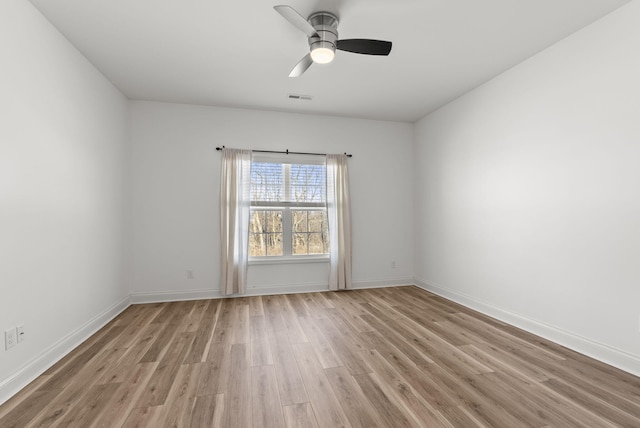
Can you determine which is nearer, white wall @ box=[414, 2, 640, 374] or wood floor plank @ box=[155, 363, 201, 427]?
wood floor plank @ box=[155, 363, 201, 427]

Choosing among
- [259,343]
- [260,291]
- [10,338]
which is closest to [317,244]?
[260,291]

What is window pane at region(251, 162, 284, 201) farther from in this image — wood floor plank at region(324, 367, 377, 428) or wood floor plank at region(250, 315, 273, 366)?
wood floor plank at region(324, 367, 377, 428)

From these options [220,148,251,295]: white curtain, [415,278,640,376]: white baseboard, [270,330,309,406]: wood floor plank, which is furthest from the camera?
[220,148,251,295]: white curtain

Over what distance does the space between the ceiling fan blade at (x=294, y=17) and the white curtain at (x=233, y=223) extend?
2.34 metres

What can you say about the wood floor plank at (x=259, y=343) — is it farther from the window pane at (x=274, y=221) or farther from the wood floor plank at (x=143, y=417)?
the window pane at (x=274, y=221)

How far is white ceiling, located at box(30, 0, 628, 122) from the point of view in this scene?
2.23 m

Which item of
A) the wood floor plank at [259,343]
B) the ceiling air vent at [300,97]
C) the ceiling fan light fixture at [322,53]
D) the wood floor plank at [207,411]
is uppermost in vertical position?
the ceiling air vent at [300,97]

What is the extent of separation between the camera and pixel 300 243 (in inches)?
179

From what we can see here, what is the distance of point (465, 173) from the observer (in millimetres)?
3824

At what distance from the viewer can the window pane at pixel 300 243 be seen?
453cm

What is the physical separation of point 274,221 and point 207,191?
3.40 ft

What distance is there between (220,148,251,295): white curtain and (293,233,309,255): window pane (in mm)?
735

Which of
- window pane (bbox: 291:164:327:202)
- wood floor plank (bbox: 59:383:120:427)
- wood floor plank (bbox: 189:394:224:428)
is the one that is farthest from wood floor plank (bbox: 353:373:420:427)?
window pane (bbox: 291:164:327:202)

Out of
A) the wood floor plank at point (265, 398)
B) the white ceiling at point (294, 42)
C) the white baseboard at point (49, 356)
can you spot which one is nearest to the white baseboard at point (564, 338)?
the wood floor plank at point (265, 398)
